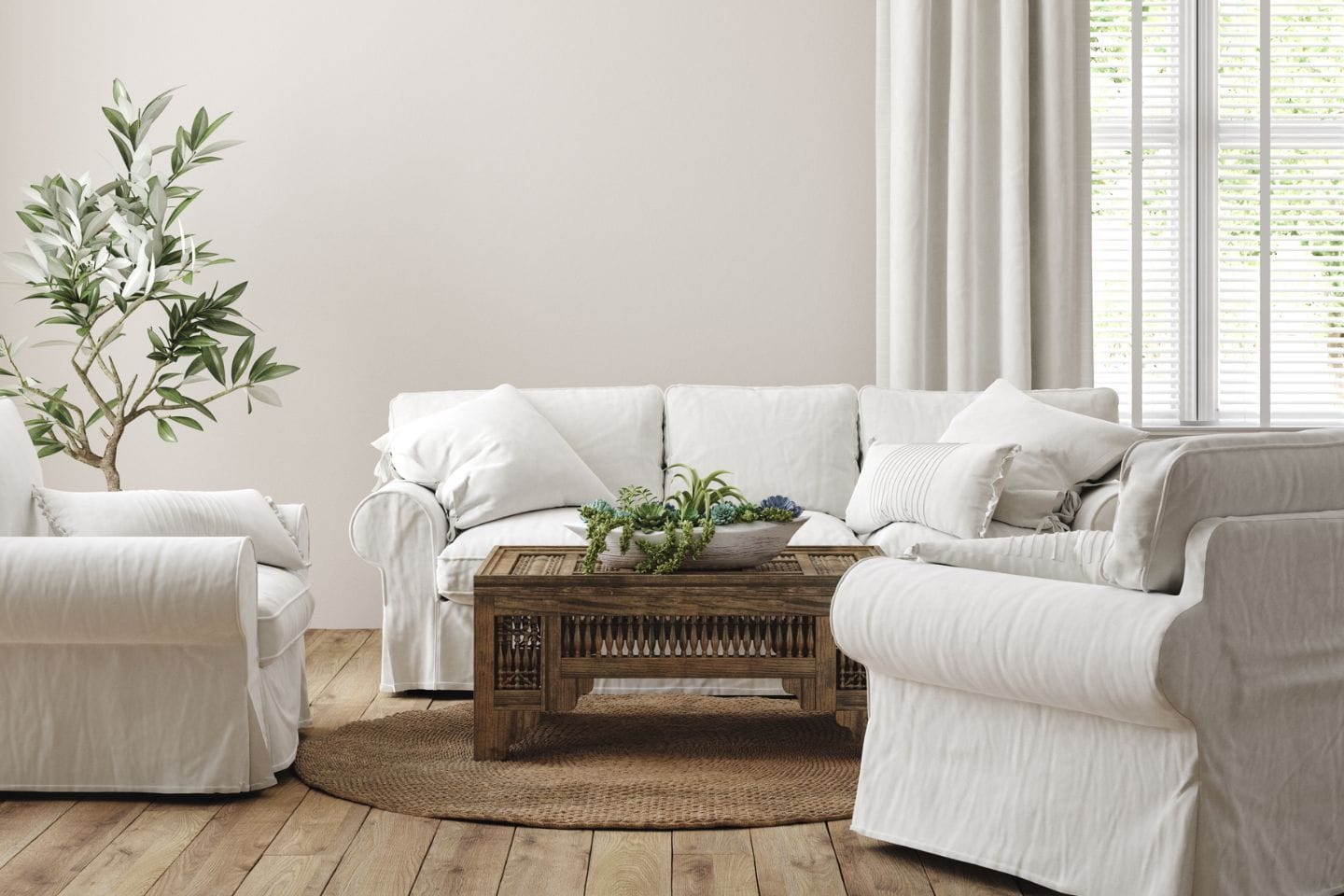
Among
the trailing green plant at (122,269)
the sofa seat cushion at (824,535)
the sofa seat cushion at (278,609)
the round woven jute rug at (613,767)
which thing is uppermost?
the trailing green plant at (122,269)

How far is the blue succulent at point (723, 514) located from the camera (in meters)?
2.71

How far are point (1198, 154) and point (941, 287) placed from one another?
105cm

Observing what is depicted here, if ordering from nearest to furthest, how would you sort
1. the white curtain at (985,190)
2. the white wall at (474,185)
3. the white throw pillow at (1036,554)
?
the white throw pillow at (1036,554) → the white curtain at (985,190) → the white wall at (474,185)

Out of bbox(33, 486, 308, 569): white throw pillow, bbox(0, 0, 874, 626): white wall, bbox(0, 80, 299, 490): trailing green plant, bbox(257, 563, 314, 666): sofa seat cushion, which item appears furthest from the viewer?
bbox(0, 0, 874, 626): white wall

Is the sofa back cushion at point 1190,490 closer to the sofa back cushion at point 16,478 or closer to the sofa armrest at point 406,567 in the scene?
the sofa armrest at point 406,567

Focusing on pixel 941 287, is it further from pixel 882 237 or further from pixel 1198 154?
pixel 1198 154

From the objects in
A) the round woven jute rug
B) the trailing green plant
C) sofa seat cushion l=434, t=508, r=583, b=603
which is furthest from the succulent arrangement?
the trailing green plant

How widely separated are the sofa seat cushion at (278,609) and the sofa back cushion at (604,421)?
1021 mm

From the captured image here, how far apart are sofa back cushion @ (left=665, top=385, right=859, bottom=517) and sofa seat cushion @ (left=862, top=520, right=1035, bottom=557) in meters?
0.42

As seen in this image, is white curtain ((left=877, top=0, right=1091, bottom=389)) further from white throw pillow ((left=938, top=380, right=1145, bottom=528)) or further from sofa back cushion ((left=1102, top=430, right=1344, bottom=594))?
sofa back cushion ((left=1102, top=430, right=1344, bottom=594))

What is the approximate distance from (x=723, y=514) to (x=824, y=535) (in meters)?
0.79

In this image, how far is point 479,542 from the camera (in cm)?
333

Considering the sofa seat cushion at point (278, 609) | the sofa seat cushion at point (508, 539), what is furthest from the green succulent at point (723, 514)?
the sofa seat cushion at point (278, 609)

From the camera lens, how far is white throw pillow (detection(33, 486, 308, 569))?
107 inches
